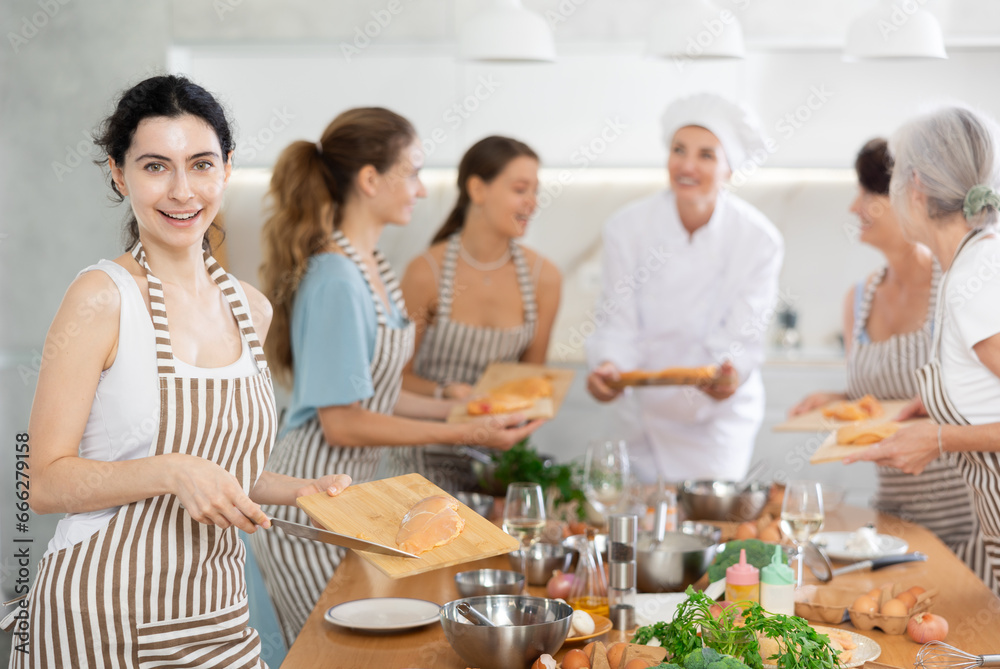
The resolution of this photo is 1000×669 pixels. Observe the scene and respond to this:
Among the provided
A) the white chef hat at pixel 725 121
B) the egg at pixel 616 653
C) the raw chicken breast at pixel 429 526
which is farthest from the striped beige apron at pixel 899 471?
the raw chicken breast at pixel 429 526

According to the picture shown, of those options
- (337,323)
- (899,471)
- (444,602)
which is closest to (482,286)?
(337,323)

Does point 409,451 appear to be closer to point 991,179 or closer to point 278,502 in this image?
point 278,502

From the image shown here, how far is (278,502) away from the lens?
5.52 ft

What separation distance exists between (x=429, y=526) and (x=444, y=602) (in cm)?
43

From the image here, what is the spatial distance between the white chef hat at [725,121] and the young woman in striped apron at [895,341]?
0.45 m

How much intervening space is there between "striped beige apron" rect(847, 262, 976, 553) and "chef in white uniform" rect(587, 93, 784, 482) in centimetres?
44

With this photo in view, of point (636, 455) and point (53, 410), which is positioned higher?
point (53, 410)

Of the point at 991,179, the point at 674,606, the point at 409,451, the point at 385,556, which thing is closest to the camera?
the point at 385,556

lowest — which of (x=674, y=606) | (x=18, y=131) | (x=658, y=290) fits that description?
(x=674, y=606)

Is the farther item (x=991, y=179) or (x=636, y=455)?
(x=636, y=455)

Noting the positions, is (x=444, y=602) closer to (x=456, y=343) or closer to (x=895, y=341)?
(x=456, y=343)

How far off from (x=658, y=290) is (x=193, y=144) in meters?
2.14

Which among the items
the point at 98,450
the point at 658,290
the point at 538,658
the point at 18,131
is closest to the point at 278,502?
the point at 98,450

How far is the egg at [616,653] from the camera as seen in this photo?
1354 millimetres
